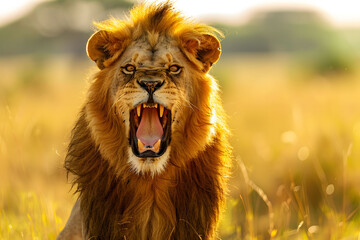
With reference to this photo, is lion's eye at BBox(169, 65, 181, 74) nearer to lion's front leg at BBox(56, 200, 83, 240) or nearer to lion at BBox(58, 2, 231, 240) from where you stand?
lion at BBox(58, 2, 231, 240)

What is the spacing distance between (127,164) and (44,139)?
8241mm

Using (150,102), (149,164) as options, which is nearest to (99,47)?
(150,102)

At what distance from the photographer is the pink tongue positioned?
3363 millimetres

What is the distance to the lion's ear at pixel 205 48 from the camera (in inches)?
142

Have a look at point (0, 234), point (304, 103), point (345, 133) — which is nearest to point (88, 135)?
point (0, 234)

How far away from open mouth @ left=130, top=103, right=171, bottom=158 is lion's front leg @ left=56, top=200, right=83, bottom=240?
35.7 inches

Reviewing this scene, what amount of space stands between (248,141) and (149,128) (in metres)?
6.97

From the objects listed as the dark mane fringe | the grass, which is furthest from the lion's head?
the grass

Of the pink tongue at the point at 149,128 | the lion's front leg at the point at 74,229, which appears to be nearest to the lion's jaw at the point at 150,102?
the pink tongue at the point at 149,128

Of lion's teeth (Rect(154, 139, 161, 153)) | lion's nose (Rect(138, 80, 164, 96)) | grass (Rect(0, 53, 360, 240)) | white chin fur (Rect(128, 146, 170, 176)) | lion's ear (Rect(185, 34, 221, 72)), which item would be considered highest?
lion's ear (Rect(185, 34, 221, 72))

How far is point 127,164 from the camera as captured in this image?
137 inches

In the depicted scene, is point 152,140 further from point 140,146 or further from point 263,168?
point 263,168

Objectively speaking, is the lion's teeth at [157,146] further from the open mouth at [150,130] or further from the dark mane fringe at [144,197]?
the dark mane fringe at [144,197]

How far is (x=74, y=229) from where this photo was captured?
3990mm
